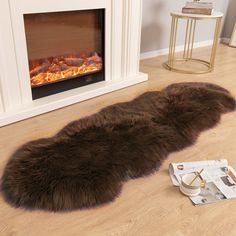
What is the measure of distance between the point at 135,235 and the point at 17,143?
98cm

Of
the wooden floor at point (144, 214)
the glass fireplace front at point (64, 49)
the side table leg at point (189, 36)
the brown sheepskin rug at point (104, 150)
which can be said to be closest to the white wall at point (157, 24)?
the side table leg at point (189, 36)

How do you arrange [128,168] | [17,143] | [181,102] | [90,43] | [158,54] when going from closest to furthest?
[128,168], [17,143], [181,102], [90,43], [158,54]

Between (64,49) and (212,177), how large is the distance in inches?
59.7

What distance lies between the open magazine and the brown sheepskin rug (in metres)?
0.13

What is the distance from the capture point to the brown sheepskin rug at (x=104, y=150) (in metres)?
1.35

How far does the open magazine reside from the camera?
1.39 m

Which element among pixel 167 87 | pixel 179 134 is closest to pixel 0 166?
pixel 179 134

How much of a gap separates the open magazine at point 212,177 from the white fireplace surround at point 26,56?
1.12 meters

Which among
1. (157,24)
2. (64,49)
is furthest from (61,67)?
(157,24)

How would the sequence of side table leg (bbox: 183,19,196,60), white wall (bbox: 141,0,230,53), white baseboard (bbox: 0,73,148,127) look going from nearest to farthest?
white baseboard (bbox: 0,73,148,127) → white wall (bbox: 141,0,230,53) → side table leg (bbox: 183,19,196,60)

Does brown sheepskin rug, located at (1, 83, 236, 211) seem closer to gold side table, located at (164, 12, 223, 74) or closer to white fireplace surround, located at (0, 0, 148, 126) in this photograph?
white fireplace surround, located at (0, 0, 148, 126)

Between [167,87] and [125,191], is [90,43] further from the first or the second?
[125,191]

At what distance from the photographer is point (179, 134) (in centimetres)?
189

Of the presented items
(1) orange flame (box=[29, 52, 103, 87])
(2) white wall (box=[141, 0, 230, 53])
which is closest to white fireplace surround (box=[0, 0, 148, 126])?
(1) orange flame (box=[29, 52, 103, 87])
